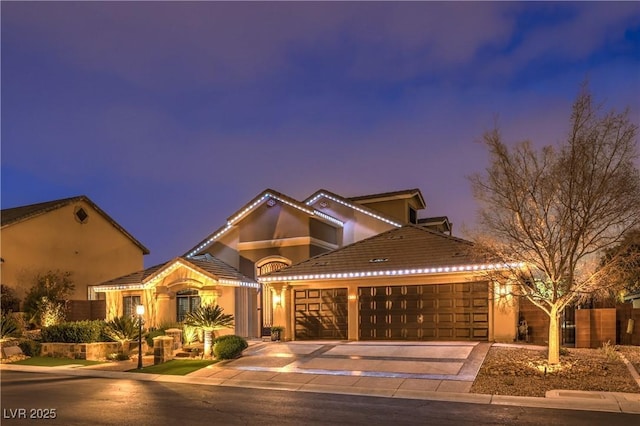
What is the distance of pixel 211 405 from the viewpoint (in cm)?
Answer: 1227

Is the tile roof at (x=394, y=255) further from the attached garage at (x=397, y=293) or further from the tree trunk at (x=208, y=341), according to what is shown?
the tree trunk at (x=208, y=341)

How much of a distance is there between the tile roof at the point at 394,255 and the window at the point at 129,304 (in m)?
8.78

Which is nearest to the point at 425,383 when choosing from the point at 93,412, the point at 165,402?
the point at 165,402

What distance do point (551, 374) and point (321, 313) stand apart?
39.2 feet

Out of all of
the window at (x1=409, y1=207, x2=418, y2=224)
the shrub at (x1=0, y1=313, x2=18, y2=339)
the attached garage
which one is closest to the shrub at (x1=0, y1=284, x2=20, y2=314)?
the shrub at (x1=0, y1=313, x2=18, y2=339)

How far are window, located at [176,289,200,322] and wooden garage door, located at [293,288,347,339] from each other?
18.7 ft

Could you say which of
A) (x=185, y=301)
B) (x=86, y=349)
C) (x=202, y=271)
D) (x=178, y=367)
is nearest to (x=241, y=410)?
(x=178, y=367)

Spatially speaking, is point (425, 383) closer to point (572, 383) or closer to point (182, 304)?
point (572, 383)

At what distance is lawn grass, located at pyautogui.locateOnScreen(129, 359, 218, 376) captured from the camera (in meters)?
17.7

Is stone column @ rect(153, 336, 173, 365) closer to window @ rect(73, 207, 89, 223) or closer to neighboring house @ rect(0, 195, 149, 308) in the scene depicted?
neighboring house @ rect(0, 195, 149, 308)

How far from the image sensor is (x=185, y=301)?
90.9ft

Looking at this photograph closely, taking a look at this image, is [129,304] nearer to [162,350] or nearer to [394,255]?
[162,350]

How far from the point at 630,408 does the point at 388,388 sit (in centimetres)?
556

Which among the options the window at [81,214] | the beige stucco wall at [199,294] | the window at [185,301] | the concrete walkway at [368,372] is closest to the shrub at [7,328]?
the concrete walkway at [368,372]
